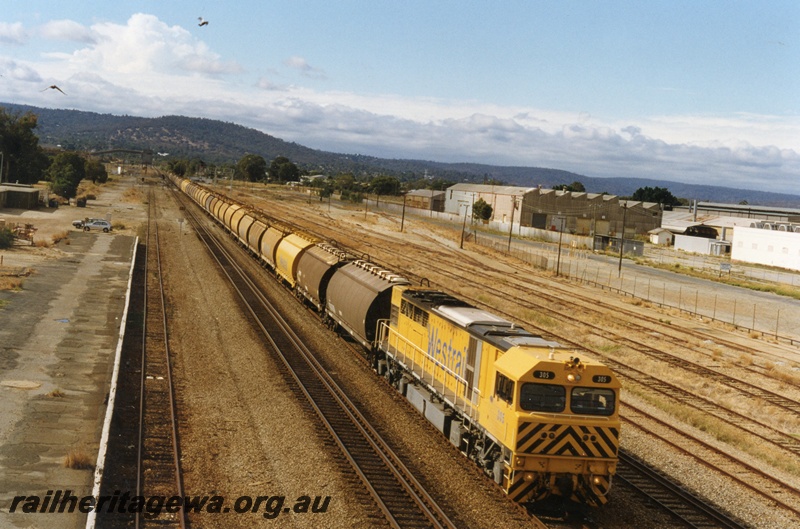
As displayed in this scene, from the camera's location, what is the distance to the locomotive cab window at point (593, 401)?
15.5m

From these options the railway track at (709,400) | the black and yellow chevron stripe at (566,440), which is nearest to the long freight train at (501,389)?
the black and yellow chevron stripe at (566,440)

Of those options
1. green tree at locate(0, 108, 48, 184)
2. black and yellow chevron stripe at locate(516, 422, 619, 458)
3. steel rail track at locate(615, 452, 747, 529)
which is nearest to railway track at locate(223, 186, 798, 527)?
steel rail track at locate(615, 452, 747, 529)

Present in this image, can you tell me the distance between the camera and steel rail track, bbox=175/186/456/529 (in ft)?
51.4

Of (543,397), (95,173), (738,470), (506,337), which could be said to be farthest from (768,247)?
(95,173)

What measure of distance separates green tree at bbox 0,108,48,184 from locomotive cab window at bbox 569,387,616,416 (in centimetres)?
11446

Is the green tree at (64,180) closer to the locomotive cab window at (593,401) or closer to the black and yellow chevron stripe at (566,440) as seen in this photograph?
the black and yellow chevron stripe at (566,440)

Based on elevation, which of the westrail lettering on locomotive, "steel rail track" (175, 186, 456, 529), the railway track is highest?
the westrail lettering on locomotive

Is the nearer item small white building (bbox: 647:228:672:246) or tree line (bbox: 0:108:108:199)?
tree line (bbox: 0:108:108:199)

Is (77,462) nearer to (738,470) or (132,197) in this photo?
(738,470)

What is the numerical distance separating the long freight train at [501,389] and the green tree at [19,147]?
10411 centimetres

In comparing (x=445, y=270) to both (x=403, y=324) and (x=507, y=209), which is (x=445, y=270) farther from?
(x=507, y=209)

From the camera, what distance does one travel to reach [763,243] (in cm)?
9925

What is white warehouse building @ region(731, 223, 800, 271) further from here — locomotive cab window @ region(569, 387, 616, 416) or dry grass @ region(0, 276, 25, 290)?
locomotive cab window @ region(569, 387, 616, 416)

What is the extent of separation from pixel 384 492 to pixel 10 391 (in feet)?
43.4
